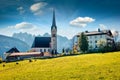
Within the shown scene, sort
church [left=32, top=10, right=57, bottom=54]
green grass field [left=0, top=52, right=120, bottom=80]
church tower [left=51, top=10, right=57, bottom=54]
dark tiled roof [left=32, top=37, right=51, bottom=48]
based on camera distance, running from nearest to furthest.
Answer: green grass field [left=0, top=52, right=120, bottom=80]
church tower [left=51, top=10, right=57, bottom=54]
church [left=32, top=10, right=57, bottom=54]
dark tiled roof [left=32, top=37, right=51, bottom=48]

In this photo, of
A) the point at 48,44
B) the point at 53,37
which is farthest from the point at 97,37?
the point at 48,44

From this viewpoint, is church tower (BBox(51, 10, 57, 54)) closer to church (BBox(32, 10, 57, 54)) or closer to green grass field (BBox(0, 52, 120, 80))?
church (BBox(32, 10, 57, 54))

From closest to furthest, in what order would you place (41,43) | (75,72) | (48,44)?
(75,72), (48,44), (41,43)

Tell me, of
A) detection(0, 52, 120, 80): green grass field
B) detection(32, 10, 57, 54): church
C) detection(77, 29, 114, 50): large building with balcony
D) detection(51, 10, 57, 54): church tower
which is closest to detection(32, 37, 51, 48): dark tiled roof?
detection(32, 10, 57, 54): church

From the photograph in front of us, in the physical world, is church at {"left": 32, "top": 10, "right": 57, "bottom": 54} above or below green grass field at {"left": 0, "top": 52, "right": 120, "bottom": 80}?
above

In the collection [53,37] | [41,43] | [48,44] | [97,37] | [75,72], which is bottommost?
[75,72]

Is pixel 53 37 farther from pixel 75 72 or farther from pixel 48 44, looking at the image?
pixel 75 72

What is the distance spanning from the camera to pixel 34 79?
96.0ft

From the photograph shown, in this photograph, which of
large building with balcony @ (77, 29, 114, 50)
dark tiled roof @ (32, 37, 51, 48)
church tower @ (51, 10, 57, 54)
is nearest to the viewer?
large building with balcony @ (77, 29, 114, 50)

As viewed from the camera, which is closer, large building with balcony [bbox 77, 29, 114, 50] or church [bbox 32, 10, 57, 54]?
large building with balcony [bbox 77, 29, 114, 50]

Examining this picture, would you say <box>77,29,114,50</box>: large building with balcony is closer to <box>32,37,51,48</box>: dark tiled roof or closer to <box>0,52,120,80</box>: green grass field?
<box>32,37,51,48</box>: dark tiled roof

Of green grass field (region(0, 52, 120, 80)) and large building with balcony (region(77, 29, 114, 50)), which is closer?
green grass field (region(0, 52, 120, 80))

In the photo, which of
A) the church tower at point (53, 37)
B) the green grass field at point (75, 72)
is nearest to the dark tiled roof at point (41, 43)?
the church tower at point (53, 37)

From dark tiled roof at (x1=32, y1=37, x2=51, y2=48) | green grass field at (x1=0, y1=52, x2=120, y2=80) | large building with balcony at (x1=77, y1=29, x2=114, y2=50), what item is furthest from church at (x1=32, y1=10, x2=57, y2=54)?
green grass field at (x1=0, y1=52, x2=120, y2=80)
